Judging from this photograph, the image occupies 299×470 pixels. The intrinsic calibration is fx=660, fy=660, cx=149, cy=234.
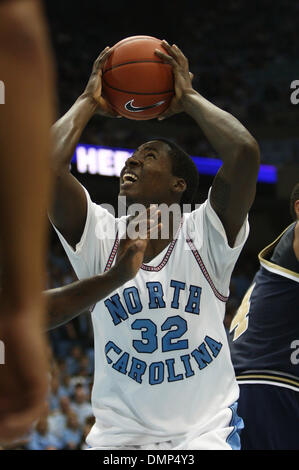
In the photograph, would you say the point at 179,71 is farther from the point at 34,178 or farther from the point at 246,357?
the point at 34,178

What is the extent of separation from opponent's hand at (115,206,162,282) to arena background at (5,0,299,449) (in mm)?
7186

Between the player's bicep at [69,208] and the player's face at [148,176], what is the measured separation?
0.72ft

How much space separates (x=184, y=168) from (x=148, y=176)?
25 cm

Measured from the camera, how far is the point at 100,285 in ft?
7.49

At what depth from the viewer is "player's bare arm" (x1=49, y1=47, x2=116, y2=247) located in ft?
9.57

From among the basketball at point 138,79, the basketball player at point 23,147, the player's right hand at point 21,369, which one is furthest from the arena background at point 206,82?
the basketball player at point 23,147

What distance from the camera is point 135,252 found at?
2.22 meters

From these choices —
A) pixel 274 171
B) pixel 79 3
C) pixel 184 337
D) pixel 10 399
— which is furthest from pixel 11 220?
pixel 79 3

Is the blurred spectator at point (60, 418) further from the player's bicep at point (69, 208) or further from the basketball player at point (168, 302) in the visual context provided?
the player's bicep at point (69, 208)

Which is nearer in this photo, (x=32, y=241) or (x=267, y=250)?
(x=32, y=241)

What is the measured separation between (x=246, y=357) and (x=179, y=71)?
5.31ft

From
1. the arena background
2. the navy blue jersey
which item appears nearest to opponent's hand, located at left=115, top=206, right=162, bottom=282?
the navy blue jersey

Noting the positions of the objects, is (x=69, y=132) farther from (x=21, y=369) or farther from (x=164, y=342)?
(x=21, y=369)

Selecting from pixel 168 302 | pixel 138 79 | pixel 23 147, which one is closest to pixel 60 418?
pixel 168 302
